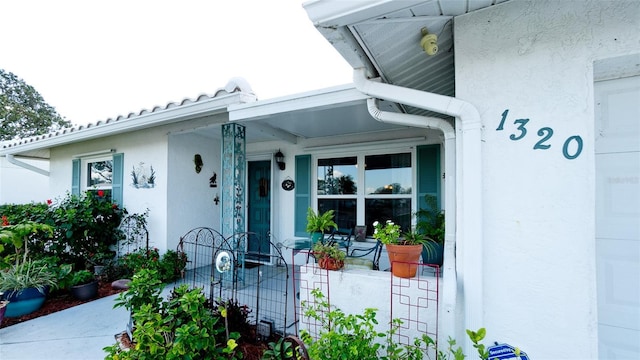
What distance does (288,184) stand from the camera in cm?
530

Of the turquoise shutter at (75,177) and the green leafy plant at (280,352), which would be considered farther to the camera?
the turquoise shutter at (75,177)

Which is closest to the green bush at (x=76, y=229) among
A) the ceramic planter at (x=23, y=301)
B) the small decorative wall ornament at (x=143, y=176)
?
the small decorative wall ornament at (x=143, y=176)

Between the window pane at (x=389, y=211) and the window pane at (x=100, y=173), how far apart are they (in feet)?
17.4

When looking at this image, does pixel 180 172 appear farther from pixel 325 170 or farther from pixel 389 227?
pixel 389 227

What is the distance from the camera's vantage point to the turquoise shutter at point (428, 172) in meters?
4.04

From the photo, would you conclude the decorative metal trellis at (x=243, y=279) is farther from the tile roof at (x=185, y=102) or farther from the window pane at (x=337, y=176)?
the tile roof at (x=185, y=102)

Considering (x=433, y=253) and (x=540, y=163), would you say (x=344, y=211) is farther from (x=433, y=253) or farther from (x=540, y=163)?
(x=540, y=163)

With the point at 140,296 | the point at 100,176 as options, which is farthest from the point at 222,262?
the point at 100,176

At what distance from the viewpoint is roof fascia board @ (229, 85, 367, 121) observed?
2.73 metres

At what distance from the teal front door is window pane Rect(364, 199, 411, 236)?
6.83 feet

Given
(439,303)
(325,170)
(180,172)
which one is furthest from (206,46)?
(439,303)

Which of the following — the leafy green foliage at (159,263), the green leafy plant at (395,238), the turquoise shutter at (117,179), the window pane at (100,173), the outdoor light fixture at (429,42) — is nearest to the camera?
the outdoor light fixture at (429,42)

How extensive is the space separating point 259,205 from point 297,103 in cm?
321

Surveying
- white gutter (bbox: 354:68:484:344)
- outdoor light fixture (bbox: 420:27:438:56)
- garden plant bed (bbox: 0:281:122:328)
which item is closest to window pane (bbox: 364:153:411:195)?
white gutter (bbox: 354:68:484:344)
